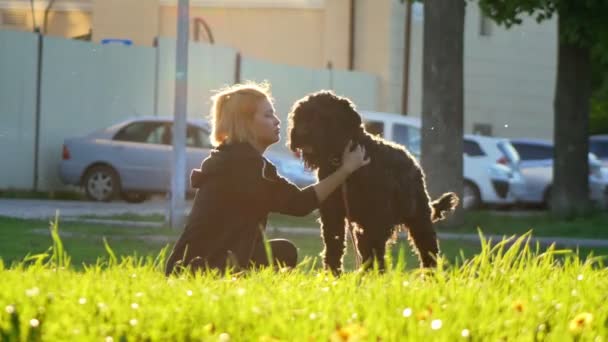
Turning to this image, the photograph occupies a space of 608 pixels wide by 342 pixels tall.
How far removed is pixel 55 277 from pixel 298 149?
2.44 m

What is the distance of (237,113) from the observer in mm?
7160

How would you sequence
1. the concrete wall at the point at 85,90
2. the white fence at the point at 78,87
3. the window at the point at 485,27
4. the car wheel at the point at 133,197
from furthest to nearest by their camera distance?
the window at the point at 485,27 < the concrete wall at the point at 85,90 < the white fence at the point at 78,87 < the car wheel at the point at 133,197

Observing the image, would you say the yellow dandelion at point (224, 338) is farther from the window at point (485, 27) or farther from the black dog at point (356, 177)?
the window at point (485, 27)

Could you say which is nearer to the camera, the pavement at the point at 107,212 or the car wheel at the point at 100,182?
the pavement at the point at 107,212

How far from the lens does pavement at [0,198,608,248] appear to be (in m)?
17.1

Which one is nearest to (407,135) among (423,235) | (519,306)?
(423,235)

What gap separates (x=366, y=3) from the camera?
32875 millimetres

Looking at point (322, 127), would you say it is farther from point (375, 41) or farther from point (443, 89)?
point (375, 41)

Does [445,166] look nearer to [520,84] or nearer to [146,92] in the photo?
[146,92]

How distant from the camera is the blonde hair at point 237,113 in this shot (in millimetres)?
7113

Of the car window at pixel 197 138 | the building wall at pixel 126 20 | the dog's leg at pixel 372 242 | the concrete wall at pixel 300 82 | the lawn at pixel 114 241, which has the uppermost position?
the building wall at pixel 126 20

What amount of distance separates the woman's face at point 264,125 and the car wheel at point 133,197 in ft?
54.7

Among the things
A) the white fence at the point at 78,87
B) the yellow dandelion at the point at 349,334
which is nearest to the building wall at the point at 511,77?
the white fence at the point at 78,87

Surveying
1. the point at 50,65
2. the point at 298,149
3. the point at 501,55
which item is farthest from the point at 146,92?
the point at 298,149
